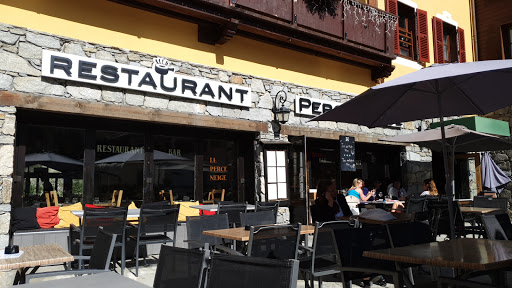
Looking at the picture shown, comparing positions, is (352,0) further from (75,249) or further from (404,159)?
(75,249)

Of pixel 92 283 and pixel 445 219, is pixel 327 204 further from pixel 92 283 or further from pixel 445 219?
pixel 92 283

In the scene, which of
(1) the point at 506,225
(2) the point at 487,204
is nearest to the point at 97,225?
(1) the point at 506,225

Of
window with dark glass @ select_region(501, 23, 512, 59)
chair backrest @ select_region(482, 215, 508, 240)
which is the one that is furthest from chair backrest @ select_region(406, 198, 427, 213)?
window with dark glass @ select_region(501, 23, 512, 59)

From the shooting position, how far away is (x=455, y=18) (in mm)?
14297

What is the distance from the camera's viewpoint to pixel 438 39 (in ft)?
43.5

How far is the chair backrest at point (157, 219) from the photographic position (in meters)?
5.86

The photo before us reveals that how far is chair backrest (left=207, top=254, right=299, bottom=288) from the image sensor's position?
72.4 inches

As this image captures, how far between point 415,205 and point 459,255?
4673 mm

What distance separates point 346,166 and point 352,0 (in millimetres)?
4154

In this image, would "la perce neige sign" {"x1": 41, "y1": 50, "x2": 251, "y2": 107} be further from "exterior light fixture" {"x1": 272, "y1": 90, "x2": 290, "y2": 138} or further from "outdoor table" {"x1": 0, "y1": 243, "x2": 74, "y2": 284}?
"outdoor table" {"x1": 0, "y1": 243, "x2": 74, "y2": 284}

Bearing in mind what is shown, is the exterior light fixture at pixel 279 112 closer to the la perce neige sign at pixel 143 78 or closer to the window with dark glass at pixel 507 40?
the la perce neige sign at pixel 143 78

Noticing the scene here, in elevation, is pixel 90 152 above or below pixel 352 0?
below

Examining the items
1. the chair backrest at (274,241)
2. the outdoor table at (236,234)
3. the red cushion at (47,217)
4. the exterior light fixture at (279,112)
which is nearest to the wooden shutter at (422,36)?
the exterior light fixture at (279,112)

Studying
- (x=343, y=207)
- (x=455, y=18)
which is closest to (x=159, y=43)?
(x=343, y=207)
